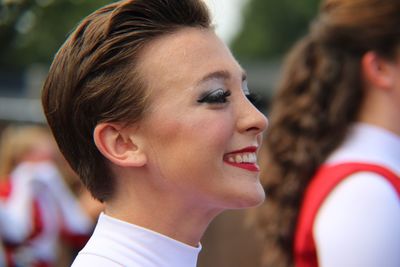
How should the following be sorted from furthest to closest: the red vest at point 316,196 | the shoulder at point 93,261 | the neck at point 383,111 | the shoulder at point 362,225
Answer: the neck at point 383,111, the red vest at point 316,196, the shoulder at point 362,225, the shoulder at point 93,261

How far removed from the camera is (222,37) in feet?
7.00

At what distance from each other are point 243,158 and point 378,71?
0.95m

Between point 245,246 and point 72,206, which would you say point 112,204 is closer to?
point 72,206

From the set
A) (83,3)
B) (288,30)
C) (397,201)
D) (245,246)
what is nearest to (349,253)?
(397,201)

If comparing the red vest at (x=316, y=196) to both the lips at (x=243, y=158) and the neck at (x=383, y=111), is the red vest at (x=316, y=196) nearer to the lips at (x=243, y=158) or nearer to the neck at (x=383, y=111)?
the neck at (x=383, y=111)

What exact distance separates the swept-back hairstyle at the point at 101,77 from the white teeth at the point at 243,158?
0.82ft

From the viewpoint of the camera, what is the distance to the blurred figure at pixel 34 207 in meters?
5.87

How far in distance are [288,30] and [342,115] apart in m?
49.9

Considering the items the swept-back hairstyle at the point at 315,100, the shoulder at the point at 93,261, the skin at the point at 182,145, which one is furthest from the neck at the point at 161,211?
the swept-back hairstyle at the point at 315,100

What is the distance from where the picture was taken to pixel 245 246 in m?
7.70

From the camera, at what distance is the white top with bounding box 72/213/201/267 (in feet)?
6.06

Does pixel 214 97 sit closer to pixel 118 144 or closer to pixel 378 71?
pixel 118 144

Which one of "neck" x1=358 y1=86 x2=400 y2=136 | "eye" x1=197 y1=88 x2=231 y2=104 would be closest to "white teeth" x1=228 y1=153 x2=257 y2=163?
"eye" x1=197 y1=88 x2=231 y2=104

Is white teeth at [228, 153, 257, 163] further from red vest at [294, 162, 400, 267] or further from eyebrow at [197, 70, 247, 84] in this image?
red vest at [294, 162, 400, 267]
